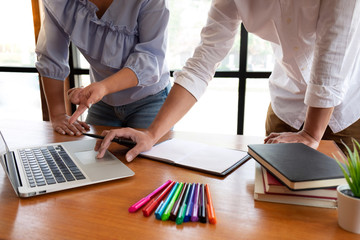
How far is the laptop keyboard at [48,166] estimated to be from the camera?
774mm

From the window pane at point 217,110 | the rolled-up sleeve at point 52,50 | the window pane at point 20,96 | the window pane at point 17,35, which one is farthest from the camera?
the window pane at point 20,96

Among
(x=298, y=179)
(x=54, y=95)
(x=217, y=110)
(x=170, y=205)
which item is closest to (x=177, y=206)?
(x=170, y=205)

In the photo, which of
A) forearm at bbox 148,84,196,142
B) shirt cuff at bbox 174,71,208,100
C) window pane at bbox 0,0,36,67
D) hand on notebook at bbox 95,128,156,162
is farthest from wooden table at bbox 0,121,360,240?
window pane at bbox 0,0,36,67

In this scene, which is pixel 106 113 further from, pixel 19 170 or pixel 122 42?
pixel 19 170

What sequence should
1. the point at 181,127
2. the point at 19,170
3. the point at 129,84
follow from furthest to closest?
the point at 181,127
the point at 129,84
the point at 19,170

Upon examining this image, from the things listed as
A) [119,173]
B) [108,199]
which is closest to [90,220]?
[108,199]

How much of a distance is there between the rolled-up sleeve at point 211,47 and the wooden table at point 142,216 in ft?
1.48

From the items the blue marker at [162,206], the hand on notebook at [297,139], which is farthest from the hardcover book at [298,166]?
the blue marker at [162,206]

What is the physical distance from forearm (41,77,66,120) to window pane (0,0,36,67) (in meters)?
2.04

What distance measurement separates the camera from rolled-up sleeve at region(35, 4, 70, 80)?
1.41 m

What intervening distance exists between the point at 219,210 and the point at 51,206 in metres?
0.37

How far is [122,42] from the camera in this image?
130 cm

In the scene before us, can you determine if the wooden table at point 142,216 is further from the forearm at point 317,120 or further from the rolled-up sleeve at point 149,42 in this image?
the rolled-up sleeve at point 149,42

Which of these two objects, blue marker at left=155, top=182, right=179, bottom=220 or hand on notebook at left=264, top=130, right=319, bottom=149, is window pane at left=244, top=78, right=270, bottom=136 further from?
blue marker at left=155, top=182, right=179, bottom=220
